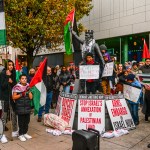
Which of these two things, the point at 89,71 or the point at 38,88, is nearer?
the point at 38,88

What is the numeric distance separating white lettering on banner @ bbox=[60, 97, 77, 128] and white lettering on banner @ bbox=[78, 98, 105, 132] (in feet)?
0.83

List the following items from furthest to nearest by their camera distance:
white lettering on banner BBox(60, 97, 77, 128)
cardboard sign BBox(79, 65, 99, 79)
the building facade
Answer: the building facade, cardboard sign BBox(79, 65, 99, 79), white lettering on banner BBox(60, 97, 77, 128)

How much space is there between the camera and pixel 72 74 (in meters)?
11.3

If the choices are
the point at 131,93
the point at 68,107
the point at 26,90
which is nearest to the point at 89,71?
the point at 68,107

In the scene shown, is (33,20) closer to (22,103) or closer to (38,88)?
(38,88)

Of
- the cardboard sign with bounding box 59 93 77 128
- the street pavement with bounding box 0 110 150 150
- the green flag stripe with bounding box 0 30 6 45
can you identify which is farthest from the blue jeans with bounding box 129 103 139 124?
the green flag stripe with bounding box 0 30 6 45

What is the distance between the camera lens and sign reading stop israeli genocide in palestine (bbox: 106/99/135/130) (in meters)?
7.14

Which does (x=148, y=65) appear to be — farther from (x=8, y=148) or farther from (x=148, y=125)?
(x=8, y=148)

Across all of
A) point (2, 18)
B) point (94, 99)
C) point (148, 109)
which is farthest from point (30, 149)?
point (148, 109)

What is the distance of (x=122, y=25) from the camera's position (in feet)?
66.0

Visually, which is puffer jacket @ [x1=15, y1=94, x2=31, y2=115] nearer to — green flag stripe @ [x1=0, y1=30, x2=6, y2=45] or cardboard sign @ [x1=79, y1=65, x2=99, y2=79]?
green flag stripe @ [x1=0, y1=30, x2=6, y2=45]

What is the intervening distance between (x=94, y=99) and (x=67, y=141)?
1.44m

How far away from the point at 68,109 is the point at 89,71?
49.0 inches

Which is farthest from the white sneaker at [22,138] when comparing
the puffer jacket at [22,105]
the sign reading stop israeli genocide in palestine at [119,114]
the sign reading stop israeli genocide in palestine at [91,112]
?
the sign reading stop israeli genocide in palestine at [119,114]
